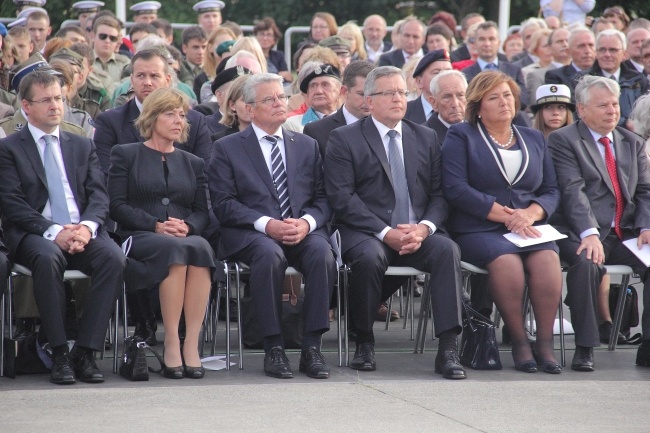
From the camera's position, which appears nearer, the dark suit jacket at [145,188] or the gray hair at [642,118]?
the dark suit jacket at [145,188]

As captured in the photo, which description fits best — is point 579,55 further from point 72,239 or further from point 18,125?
point 72,239

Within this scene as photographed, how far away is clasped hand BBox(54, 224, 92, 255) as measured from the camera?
7.42 metres

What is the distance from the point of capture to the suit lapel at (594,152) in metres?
8.39

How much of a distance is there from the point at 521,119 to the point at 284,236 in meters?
3.04

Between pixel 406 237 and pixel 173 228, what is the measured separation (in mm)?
1523

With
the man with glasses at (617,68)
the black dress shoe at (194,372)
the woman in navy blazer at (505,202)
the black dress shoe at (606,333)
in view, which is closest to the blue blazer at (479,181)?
the woman in navy blazer at (505,202)

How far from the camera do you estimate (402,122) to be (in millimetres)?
8375

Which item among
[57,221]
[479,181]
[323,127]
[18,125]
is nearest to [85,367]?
[57,221]

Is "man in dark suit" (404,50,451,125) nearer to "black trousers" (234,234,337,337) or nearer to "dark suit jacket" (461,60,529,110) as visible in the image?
"dark suit jacket" (461,60,529,110)

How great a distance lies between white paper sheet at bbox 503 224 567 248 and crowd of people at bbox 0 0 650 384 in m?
0.05

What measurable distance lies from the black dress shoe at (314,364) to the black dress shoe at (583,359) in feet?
5.43

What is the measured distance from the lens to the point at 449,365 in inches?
294

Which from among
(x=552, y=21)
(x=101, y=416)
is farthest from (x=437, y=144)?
(x=552, y=21)

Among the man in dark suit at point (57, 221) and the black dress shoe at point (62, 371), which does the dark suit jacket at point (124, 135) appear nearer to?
the man in dark suit at point (57, 221)
